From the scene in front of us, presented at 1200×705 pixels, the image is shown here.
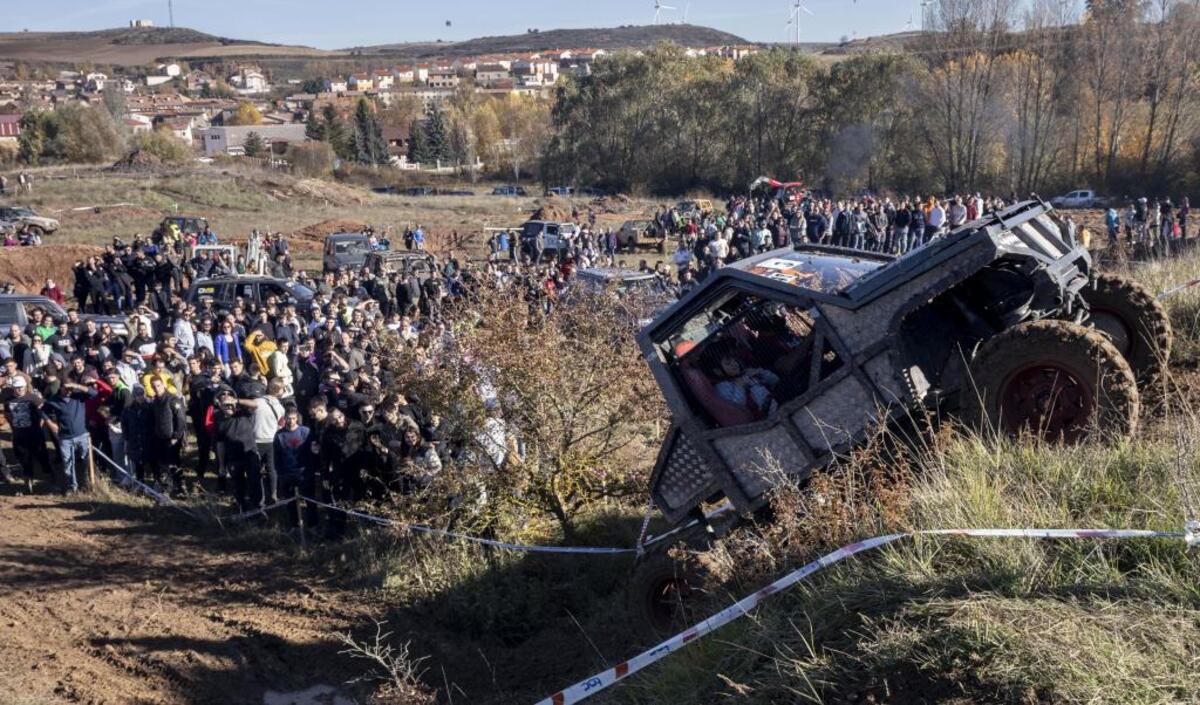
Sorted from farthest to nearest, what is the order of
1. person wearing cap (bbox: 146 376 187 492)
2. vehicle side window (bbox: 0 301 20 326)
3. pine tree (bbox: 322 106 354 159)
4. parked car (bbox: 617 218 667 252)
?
pine tree (bbox: 322 106 354 159)
parked car (bbox: 617 218 667 252)
vehicle side window (bbox: 0 301 20 326)
person wearing cap (bbox: 146 376 187 492)

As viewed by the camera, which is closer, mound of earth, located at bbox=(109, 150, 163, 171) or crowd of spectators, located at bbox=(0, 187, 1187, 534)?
crowd of spectators, located at bbox=(0, 187, 1187, 534)

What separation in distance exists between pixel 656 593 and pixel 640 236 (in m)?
29.4

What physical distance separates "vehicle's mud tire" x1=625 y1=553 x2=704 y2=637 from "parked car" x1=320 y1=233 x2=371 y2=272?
72.3ft

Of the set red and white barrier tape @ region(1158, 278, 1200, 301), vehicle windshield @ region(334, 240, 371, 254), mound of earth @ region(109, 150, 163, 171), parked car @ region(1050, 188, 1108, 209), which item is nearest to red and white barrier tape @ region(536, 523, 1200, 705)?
red and white barrier tape @ region(1158, 278, 1200, 301)

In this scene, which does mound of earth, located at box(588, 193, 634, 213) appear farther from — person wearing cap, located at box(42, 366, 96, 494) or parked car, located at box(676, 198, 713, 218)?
person wearing cap, located at box(42, 366, 96, 494)

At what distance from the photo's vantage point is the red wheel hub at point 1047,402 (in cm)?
605

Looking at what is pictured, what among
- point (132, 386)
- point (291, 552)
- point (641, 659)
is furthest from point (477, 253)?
point (641, 659)

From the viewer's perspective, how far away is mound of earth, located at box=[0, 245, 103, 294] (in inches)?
1129

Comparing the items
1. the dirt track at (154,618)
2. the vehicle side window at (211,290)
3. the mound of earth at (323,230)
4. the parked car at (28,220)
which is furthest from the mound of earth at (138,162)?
the dirt track at (154,618)

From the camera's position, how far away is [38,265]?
29516mm

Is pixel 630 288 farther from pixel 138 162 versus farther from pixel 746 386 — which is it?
pixel 138 162

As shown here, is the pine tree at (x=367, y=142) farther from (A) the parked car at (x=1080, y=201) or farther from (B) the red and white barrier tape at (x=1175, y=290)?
(B) the red and white barrier tape at (x=1175, y=290)

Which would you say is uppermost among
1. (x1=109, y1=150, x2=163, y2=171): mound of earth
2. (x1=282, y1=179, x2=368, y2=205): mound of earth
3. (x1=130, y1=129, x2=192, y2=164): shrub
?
(x1=130, y1=129, x2=192, y2=164): shrub

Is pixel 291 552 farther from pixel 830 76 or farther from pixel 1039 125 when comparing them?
pixel 830 76
